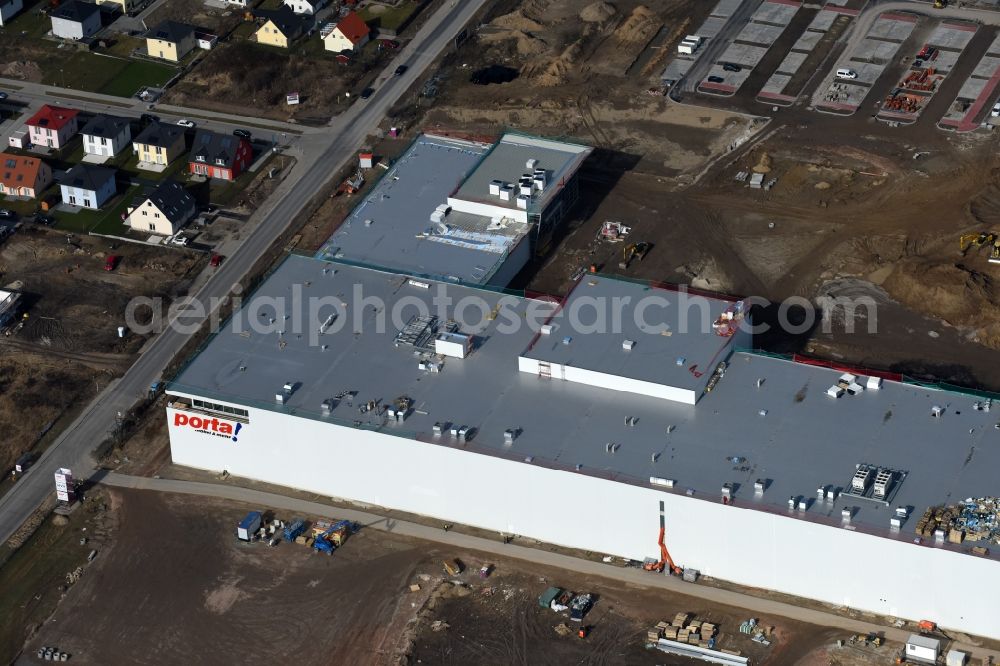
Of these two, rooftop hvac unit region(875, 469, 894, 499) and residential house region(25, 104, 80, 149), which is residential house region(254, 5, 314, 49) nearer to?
residential house region(25, 104, 80, 149)

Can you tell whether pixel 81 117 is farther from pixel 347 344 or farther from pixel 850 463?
pixel 850 463

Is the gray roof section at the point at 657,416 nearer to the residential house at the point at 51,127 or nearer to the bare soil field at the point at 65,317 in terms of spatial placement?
the bare soil field at the point at 65,317

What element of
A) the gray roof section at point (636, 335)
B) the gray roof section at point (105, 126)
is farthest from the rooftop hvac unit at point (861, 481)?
the gray roof section at point (105, 126)

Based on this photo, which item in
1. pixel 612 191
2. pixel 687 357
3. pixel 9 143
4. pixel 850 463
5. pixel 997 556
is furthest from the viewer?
pixel 9 143

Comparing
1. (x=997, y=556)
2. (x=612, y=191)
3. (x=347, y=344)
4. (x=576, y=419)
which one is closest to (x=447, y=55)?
(x=612, y=191)

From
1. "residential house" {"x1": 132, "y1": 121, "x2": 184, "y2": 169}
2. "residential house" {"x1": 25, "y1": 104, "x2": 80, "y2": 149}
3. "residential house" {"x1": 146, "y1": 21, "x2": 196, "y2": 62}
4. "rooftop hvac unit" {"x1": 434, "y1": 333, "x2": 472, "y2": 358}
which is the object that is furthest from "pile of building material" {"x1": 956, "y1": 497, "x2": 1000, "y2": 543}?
"residential house" {"x1": 146, "y1": 21, "x2": 196, "y2": 62}

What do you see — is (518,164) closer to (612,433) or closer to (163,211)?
(163,211)
